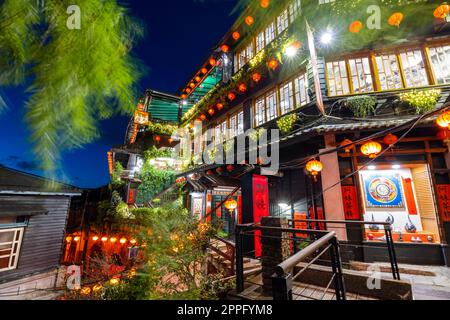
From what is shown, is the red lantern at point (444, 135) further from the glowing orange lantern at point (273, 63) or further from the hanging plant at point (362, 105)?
the glowing orange lantern at point (273, 63)

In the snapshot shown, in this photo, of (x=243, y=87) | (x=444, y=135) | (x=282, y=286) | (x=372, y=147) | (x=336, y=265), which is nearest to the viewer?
(x=282, y=286)

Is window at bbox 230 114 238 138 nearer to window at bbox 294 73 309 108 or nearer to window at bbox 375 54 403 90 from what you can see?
window at bbox 294 73 309 108

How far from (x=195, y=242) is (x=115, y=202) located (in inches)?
610

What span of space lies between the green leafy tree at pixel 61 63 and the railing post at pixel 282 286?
253 cm

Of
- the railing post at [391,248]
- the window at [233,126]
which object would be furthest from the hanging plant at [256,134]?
the railing post at [391,248]

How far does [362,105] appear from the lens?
26.9 feet

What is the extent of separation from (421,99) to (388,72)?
5.58ft

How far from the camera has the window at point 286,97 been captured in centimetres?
1032

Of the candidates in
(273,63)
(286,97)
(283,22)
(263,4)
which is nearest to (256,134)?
(286,97)

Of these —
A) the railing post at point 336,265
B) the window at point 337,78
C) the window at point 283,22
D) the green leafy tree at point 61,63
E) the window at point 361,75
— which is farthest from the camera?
the window at point 283,22

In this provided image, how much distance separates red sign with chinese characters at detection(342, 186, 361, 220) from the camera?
310 inches

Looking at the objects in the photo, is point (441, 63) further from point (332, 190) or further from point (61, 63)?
point (61, 63)

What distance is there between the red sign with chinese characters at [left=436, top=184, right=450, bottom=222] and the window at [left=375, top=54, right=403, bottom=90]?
162 inches
